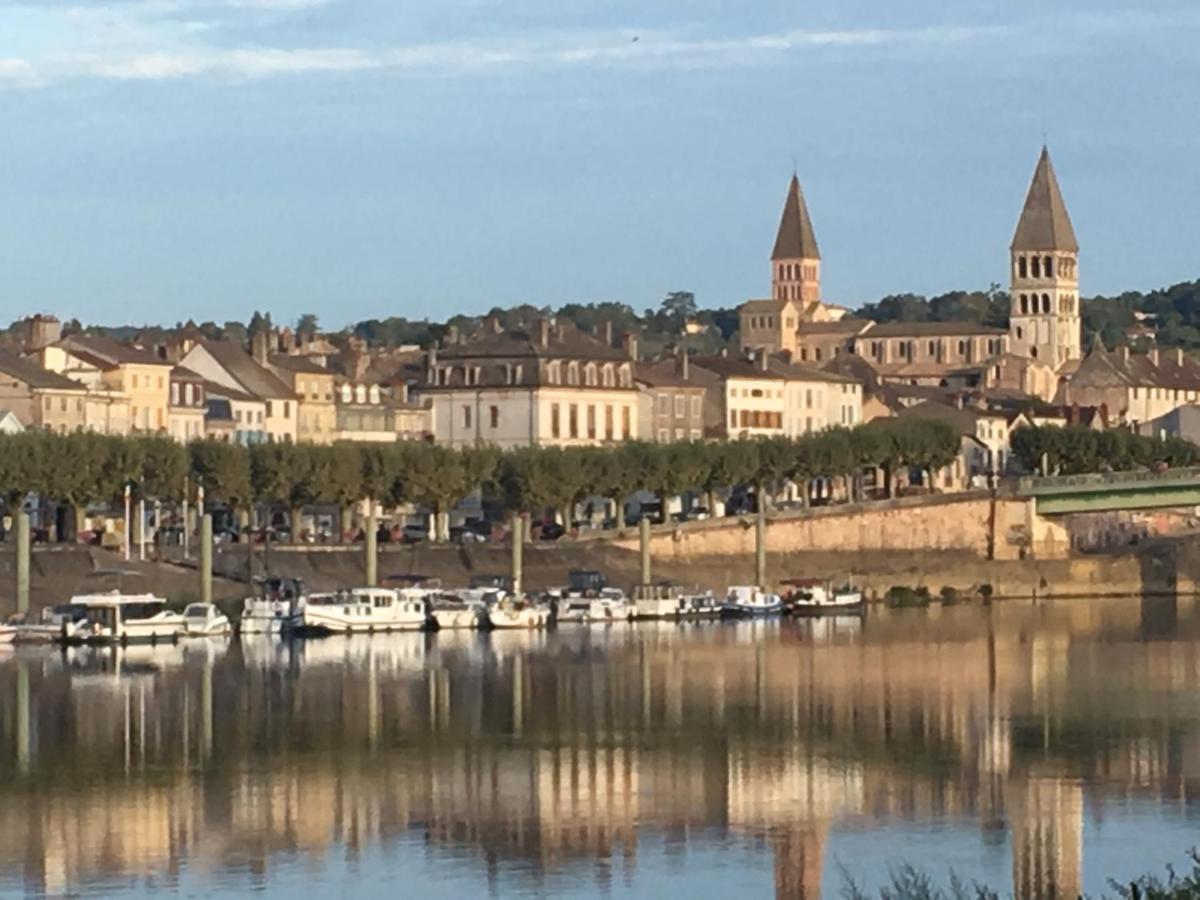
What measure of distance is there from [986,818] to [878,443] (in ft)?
262

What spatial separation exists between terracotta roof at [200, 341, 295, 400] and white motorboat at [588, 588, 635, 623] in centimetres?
3522

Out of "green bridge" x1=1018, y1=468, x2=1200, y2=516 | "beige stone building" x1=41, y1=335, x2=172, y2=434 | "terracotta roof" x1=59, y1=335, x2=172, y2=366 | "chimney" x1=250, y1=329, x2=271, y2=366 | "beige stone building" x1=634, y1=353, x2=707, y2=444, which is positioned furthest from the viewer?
"beige stone building" x1=634, y1=353, x2=707, y2=444

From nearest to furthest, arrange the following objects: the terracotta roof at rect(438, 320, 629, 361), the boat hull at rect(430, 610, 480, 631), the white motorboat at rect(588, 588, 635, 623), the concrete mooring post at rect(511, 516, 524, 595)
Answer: the boat hull at rect(430, 610, 480, 631), the white motorboat at rect(588, 588, 635, 623), the concrete mooring post at rect(511, 516, 524, 595), the terracotta roof at rect(438, 320, 629, 361)

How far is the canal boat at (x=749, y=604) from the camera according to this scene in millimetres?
102625

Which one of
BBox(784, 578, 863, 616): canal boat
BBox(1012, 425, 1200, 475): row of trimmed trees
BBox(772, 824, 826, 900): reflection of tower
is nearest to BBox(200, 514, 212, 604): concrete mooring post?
BBox(784, 578, 863, 616): canal boat

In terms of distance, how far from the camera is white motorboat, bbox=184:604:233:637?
86562mm

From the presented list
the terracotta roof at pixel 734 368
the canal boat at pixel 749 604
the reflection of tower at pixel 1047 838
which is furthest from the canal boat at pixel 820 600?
the reflection of tower at pixel 1047 838

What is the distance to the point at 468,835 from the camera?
49688mm

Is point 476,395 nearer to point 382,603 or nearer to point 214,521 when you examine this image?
point 214,521

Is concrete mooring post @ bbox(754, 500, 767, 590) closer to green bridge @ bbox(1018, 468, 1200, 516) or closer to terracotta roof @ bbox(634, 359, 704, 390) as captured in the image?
green bridge @ bbox(1018, 468, 1200, 516)

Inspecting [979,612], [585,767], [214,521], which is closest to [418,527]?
[214,521]

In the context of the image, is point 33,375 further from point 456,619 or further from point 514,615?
point 514,615

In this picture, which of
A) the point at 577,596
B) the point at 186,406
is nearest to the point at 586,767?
the point at 577,596

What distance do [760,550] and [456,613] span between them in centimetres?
1765
